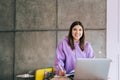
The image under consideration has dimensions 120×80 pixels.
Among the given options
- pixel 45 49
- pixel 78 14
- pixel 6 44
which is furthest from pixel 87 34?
pixel 6 44

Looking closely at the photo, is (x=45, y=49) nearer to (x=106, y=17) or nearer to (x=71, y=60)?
(x=106, y=17)

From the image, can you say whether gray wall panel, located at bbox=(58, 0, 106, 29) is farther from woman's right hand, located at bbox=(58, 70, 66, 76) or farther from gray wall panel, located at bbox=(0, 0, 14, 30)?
woman's right hand, located at bbox=(58, 70, 66, 76)

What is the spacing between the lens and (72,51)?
10.6 feet

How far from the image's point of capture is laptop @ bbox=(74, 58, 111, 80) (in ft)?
8.53

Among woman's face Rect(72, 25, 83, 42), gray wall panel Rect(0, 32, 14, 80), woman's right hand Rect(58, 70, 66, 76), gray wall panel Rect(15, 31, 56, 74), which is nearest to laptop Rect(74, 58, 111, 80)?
woman's right hand Rect(58, 70, 66, 76)

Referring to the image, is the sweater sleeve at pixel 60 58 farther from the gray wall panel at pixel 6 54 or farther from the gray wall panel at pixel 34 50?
the gray wall panel at pixel 6 54

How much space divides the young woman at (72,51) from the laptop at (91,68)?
0.52m

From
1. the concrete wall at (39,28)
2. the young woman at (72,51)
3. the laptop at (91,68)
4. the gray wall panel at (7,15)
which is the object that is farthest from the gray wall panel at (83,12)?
the laptop at (91,68)

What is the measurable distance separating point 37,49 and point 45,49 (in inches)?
6.7

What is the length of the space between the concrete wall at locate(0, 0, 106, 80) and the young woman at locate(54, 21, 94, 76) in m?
2.08

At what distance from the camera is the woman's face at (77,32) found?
3271mm

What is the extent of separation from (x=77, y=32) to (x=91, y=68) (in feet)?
2.49

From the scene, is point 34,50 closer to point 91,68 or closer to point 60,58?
point 60,58

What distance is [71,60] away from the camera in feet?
10.5
